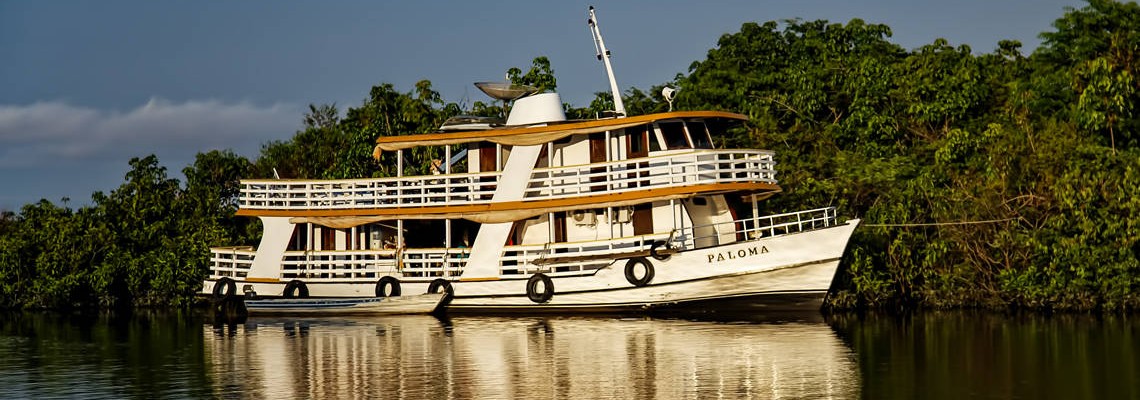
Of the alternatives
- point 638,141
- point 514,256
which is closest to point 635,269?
point 638,141

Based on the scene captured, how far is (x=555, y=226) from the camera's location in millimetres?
28719

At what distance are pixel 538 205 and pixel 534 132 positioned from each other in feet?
4.98

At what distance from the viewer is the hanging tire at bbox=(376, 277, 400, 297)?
29047 mm

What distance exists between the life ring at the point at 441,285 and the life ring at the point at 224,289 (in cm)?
483

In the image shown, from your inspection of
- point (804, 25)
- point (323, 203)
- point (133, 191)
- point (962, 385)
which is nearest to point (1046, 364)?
point (962, 385)

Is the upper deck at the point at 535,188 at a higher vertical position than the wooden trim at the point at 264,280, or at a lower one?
higher

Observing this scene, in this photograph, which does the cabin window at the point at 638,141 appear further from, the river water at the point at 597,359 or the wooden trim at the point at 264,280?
the wooden trim at the point at 264,280

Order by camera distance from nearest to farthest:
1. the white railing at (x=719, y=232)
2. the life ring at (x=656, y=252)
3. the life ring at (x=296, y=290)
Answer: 1. the life ring at (x=656, y=252)
2. the white railing at (x=719, y=232)
3. the life ring at (x=296, y=290)

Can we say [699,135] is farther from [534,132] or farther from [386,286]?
[386,286]

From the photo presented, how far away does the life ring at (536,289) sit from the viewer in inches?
1089

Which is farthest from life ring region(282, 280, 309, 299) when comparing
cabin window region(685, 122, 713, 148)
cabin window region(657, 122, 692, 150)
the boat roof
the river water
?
cabin window region(685, 122, 713, 148)

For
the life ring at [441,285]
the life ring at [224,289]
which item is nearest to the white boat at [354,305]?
the life ring at [441,285]

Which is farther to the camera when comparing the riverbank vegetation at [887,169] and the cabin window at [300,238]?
the cabin window at [300,238]

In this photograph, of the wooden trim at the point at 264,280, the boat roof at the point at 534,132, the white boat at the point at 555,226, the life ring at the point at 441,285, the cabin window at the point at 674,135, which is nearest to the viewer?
the white boat at the point at 555,226
